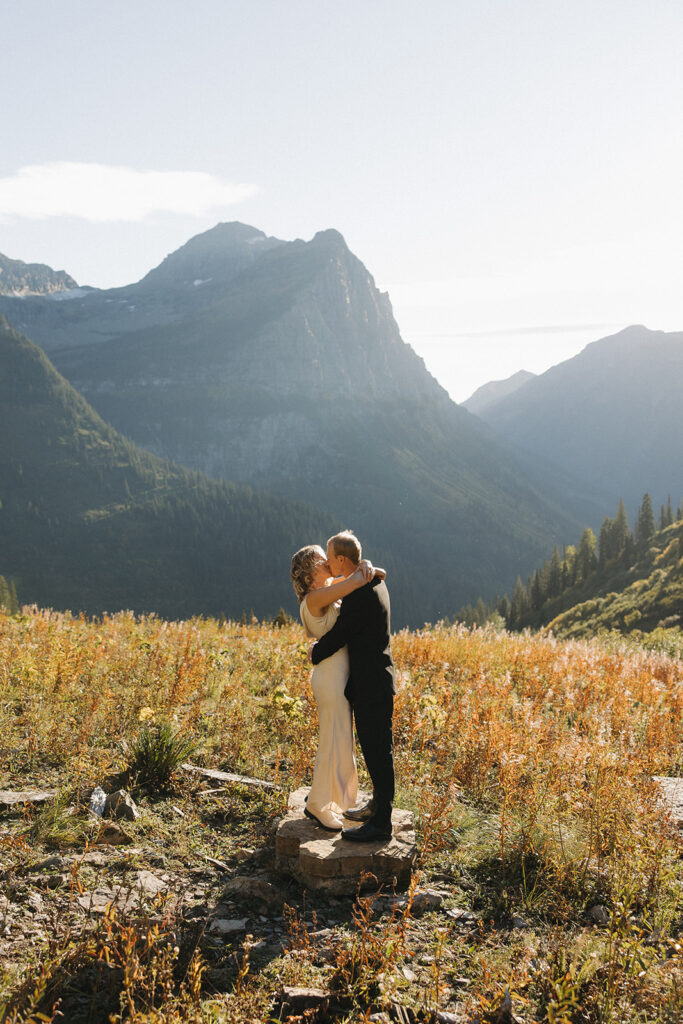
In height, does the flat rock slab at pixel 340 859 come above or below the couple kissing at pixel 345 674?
below

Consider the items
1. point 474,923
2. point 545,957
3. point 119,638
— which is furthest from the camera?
point 119,638

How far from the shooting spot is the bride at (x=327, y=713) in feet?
16.5

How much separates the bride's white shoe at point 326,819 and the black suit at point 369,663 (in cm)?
43

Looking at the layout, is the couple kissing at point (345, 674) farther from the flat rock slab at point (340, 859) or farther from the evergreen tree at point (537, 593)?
the evergreen tree at point (537, 593)

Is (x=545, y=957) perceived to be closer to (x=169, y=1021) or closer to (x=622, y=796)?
(x=622, y=796)

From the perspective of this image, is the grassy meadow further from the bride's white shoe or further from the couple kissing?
the couple kissing

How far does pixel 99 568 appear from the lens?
644 ft

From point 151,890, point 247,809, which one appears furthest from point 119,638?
point 151,890

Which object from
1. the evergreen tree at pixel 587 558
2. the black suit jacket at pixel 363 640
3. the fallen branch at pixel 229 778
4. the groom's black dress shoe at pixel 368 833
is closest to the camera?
the groom's black dress shoe at pixel 368 833

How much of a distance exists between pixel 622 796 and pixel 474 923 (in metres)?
1.58

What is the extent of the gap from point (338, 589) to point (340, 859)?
196 cm

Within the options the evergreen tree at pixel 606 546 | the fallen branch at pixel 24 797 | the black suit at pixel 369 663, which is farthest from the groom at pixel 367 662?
the evergreen tree at pixel 606 546

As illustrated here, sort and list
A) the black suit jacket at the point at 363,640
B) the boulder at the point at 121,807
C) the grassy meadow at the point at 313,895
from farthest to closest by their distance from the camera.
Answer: the boulder at the point at 121,807 → the black suit jacket at the point at 363,640 → the grassy meadow at the point at 313,895

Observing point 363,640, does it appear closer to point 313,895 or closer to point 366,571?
point 366,571
